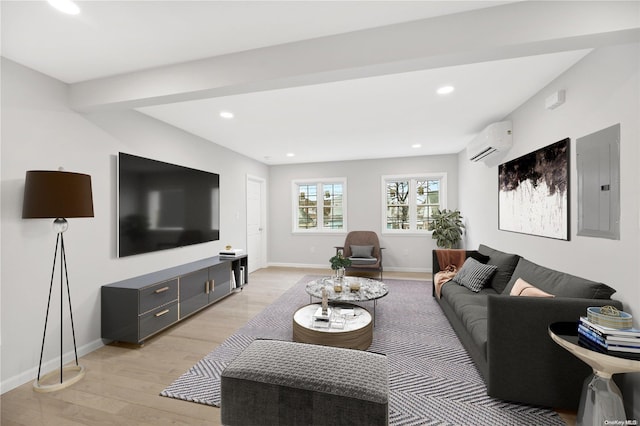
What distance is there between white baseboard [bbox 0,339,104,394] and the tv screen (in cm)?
89

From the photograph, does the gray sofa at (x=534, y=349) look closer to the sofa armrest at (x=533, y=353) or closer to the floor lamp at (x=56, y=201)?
the sofa armrest at (x=533, y=353)

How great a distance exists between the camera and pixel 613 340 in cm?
139

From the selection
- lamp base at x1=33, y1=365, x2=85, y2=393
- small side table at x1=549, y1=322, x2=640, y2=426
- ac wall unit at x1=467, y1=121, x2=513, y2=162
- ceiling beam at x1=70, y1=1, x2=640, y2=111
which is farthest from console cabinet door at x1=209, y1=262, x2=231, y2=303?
ac wall unit at x1=467, y1=121, x2=513, y2=162

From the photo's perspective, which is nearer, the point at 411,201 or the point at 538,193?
the point at 538,193

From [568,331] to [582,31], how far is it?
171 cm

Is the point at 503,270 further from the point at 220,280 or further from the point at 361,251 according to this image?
the point at 220,280

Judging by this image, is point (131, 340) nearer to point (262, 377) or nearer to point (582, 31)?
point (262, 377)

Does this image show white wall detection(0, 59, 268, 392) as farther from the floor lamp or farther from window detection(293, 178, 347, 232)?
window detection(293, 178, 347, 232)

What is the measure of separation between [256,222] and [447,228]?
162 inches

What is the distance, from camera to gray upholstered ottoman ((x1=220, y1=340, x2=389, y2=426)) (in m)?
1.21

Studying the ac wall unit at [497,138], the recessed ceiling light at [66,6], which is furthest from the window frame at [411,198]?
the recessed ceiling light at [66,6]

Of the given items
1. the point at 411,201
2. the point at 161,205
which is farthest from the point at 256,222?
the point at 411,201

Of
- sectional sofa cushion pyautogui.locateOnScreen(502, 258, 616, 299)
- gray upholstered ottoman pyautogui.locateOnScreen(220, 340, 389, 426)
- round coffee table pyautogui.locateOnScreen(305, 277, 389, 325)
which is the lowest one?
round coffee table pyautogui.locateOnScreen(305, 277, 389, 325)

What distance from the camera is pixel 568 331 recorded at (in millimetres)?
1629
